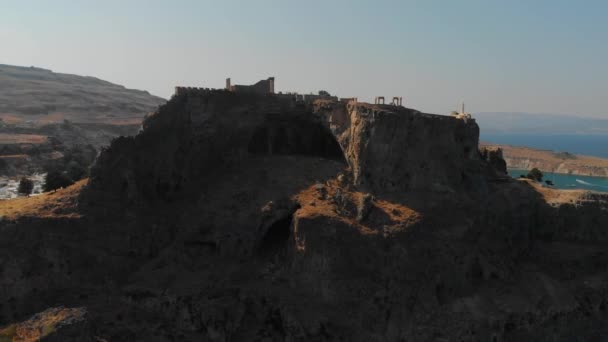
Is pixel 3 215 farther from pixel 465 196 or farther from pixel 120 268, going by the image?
pixel 465 196

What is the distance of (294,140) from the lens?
4353cm

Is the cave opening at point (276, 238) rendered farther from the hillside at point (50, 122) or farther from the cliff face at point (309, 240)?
the hillside at point (50, 122)

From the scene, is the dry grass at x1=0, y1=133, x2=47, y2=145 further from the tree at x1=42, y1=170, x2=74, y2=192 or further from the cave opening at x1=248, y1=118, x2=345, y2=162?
the cave opening at x1=248, y1=118, x2=345, y2=162

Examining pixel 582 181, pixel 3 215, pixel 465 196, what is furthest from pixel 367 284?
pixel 582 181

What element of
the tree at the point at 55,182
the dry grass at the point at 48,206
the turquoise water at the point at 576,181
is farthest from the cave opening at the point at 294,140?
the turquoise water at the point at 576,181

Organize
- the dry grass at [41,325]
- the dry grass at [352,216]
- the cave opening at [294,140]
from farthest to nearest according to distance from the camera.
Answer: the cave opening at [294,140] → the dry grass at [352,216] → the dry grass at [41,325]

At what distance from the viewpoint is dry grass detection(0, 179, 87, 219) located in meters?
32.1

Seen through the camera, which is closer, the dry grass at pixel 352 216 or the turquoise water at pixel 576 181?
the dry grass at pixel 352 216

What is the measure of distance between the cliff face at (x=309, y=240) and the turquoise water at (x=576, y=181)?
99.0m

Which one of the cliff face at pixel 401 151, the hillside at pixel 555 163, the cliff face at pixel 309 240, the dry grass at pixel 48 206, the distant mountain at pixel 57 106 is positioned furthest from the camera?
the hillside at pixel 555 163

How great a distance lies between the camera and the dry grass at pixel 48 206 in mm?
32094

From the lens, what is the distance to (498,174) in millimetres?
41312

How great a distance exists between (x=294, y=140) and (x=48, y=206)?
19.1m

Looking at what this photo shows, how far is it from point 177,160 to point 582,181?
13505 cm
